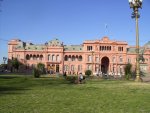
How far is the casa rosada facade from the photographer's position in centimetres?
10625

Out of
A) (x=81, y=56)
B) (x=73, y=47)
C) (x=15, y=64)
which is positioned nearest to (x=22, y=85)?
(x=15, y=64)

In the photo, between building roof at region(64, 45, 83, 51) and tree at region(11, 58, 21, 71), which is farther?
building roof at region(64, 45, 83, 51)

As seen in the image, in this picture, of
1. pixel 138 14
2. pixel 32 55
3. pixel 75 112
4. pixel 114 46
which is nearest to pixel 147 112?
pixel 75 112

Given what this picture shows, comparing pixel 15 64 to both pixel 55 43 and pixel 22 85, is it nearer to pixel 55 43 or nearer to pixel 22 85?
pixel 55 43

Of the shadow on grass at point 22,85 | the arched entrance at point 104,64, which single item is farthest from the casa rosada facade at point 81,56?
the shadow on grass at point 22,85

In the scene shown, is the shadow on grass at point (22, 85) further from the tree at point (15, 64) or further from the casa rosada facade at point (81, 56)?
the tree at point (15, 64)

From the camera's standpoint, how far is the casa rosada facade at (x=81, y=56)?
106m

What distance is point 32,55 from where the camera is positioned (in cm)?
11281

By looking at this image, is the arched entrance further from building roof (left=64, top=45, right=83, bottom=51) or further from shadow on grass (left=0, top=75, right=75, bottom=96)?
shadow on grass (left=0, top=75, right=75, bottom=96)

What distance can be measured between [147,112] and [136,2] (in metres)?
28.3

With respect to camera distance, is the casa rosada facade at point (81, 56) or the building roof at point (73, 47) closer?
the casa rosada facade at point (81, 56)

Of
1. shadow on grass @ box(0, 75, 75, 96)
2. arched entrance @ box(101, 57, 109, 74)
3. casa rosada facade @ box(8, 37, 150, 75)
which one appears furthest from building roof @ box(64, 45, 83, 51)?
shadow on grass @ box(0, 75, 75, 96)

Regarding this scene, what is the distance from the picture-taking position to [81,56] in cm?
11044

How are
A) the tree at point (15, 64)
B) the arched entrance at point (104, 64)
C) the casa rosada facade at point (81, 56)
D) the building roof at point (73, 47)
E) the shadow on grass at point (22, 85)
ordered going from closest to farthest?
the shadow on grass at point (22, 85) → the tree at point (15, 64) → the casa rosada facade at point (81, 56) → the arched entrance at point (104, 64) → the building roof at point (73, 47)
